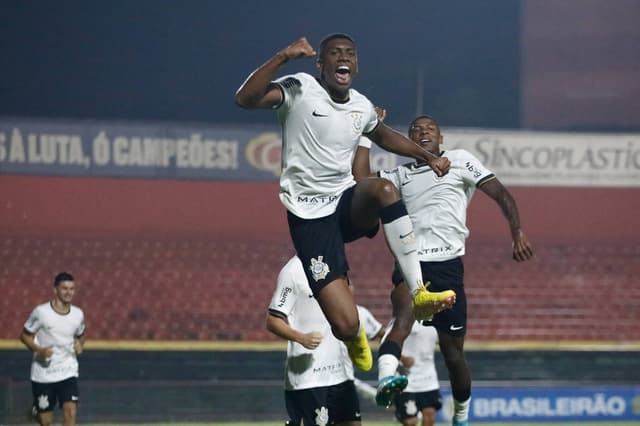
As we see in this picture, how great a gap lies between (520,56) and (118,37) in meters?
6.68

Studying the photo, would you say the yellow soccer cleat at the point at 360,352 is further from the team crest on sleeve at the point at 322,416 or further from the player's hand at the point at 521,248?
the player's hand at the point at 521,248

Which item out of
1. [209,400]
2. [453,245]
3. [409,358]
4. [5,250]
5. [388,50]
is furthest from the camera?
[388,50]

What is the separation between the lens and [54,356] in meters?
11.8

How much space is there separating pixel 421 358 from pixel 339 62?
578 cm

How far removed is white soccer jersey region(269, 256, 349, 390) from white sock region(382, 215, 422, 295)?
154 centimetres

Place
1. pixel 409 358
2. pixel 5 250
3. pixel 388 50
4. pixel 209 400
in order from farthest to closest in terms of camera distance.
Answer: pixel 388 50
pixel 5 250
pixel 209 400
pixel 409 358

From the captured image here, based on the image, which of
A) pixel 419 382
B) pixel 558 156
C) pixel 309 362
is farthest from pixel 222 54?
pixel 309 362

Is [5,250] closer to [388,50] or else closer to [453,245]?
[388,50]

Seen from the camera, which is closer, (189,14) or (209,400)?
(209,400)

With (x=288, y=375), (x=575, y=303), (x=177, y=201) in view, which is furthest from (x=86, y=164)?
(x=288, y=375)

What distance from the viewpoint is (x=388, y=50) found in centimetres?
1978

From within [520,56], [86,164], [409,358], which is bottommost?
[409,358]

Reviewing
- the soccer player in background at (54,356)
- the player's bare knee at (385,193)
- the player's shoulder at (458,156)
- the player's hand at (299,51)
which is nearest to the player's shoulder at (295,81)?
the player's hand at (299,51)

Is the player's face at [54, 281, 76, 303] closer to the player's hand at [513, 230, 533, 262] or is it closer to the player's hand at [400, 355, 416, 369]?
the player's hand at [400, 355, 416, 369]
